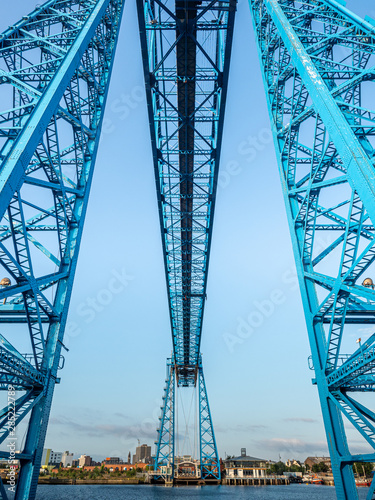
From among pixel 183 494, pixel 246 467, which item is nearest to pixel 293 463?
pixel 246 467

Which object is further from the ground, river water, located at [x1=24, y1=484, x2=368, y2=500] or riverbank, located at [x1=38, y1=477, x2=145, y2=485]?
riverbank, located at [x1=38, y1=477, x2=145, y2=485]

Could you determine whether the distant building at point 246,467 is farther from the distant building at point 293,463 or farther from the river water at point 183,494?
the distant building at point 293,463

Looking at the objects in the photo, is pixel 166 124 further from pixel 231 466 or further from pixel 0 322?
pixel 231 466

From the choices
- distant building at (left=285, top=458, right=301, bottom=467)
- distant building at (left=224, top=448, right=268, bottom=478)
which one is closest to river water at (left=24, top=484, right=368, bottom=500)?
distant building at (left=224, top=448, right=268, bottom=478)

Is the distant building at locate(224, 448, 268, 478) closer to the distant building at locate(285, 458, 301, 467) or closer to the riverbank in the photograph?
the riverbank

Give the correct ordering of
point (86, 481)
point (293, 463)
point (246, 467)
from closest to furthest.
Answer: point (246, 467) < point (86, 481) < point (293, 463)

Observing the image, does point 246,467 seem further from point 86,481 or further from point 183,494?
point 183,494

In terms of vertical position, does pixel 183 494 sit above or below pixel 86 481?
below

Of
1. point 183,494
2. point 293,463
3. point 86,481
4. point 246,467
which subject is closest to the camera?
point 183,494
